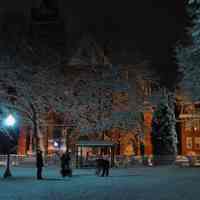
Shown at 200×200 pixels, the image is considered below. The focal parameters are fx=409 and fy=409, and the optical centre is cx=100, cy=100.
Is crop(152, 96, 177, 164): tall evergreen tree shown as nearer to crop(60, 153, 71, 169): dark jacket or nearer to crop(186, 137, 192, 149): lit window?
crop(186, 137, 192, 149): lit window

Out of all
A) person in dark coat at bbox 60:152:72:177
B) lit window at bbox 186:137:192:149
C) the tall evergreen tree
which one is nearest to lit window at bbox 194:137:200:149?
lit window at bbox 186:137:192:149

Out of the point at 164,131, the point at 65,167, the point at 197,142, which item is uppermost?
the point at 164,131

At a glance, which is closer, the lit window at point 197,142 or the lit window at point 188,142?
the lit window at point 197,142

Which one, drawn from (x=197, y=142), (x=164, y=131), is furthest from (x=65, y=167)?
(x=197, y=142)

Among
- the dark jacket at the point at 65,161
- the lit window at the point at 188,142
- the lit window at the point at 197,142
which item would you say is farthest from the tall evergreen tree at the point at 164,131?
the dark jacket at the point at 65,161

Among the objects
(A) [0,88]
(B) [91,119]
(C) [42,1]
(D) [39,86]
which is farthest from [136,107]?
(C) [42,1]

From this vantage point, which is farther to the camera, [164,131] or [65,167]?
Answer: [164,131]

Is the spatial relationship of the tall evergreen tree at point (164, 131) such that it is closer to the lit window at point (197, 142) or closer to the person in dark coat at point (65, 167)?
the lit window at point (197, 142)

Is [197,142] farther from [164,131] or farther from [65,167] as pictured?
[65,167]

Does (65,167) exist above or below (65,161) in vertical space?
below

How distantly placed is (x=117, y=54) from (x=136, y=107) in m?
5.47

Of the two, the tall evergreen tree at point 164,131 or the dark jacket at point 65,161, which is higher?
the tall evergreen tree at point 164,131

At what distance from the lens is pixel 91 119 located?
3853cm

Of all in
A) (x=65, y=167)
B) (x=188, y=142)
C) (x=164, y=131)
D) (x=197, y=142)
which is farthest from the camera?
(x=188, y=142)
